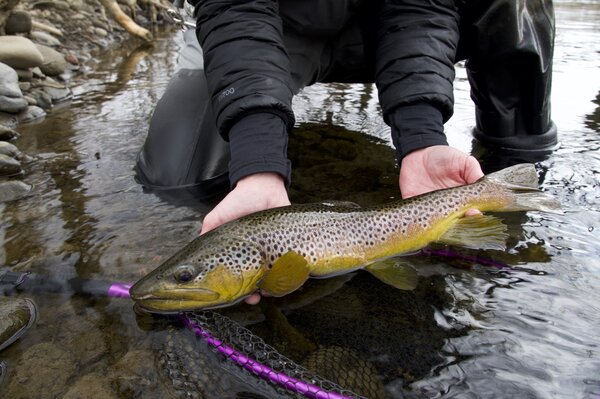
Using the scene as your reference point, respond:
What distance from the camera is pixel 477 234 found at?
98.8 inches

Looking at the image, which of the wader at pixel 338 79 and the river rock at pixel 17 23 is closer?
the wader at pixel 338 79

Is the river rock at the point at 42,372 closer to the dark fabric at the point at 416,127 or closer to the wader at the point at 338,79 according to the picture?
the wader at the point at 338,79

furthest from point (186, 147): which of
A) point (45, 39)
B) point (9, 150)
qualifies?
point (45, 39)

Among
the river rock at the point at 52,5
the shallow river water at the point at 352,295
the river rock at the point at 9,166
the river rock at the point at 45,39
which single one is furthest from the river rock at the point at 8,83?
the river rock at the point at 52,5

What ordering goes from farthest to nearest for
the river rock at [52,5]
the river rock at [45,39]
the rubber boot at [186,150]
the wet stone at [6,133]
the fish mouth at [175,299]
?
the river rock at [52,5] < the river rock at [45,39] < the wet stone at [6,133] < the rubber boot at [186,150] < the fish mouth at [175,299]

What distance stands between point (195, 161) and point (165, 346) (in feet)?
5.17

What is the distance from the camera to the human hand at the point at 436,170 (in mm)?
2641

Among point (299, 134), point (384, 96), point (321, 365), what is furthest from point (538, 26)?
point (321, 365)

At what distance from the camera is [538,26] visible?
358cm

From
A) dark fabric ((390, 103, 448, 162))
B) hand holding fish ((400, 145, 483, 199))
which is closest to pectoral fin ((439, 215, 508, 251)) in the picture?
hand holding fish ((400, 145, 483, 199))

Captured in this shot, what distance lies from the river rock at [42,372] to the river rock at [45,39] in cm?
799

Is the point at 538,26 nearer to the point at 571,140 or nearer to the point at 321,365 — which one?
the point at 571,140

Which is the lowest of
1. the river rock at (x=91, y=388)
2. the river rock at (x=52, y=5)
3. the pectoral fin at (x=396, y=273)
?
the river rock at (x=91, y=388)

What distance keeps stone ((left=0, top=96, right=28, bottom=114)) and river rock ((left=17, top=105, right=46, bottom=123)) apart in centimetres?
6
